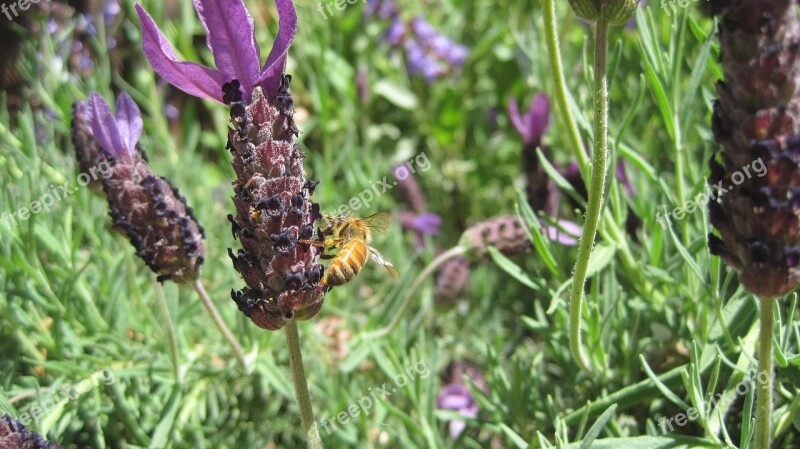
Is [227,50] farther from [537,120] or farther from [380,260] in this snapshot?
[537,120]

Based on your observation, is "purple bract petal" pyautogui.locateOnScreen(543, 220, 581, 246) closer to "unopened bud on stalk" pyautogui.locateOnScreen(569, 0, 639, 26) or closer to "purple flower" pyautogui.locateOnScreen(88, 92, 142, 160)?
"unopened bud on stalk" pyautogui.locateOnScreen(569, 0, 639, 26)

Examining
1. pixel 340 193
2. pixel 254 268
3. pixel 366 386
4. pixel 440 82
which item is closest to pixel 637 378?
pixel 366 386

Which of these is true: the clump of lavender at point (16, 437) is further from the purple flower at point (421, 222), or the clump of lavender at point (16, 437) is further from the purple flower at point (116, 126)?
the purple flower at point (421, 222)

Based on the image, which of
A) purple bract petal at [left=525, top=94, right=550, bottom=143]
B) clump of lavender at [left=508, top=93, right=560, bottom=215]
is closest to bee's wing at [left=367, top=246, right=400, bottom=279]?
clump of lavender at [left=508, top=93, right=560, bottom=215]

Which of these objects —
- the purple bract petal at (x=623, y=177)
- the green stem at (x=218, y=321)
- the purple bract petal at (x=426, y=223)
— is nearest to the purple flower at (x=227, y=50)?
Answer: the green stem at (x=218, y=321)

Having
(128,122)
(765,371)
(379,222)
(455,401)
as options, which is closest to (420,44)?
(455,401)

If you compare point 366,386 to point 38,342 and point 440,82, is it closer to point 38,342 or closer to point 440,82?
point 38,342
